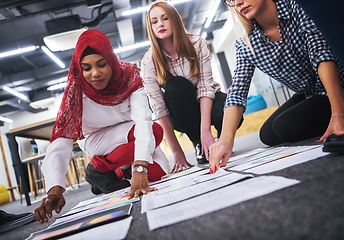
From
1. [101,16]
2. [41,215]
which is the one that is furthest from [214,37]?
[41,215]

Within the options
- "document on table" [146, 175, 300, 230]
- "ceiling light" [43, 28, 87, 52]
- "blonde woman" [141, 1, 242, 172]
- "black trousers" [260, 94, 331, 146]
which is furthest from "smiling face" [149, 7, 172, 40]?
"ceiling light" [43, 28, 87, 52]

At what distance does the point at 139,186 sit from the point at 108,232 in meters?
0.40

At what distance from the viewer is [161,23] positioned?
56.2 inches

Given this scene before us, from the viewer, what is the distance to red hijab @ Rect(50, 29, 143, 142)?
108 cm

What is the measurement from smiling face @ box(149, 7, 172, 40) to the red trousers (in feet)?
1.74

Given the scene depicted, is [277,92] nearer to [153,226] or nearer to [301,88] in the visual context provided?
[301,88]

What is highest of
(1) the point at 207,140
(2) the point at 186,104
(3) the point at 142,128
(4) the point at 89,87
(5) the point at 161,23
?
(5) the point at 161,23

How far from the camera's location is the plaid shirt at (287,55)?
896 mm

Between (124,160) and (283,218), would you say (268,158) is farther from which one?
(124,160)

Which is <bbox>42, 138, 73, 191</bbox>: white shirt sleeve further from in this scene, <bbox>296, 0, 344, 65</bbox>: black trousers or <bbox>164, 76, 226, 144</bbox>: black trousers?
<bbox>296, 0, 344, 65</bbox>: black trousers

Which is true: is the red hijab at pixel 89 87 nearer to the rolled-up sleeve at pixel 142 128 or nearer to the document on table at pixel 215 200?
the rolled-up sleeve at pixel 142 128

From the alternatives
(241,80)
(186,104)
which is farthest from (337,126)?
(186,104)

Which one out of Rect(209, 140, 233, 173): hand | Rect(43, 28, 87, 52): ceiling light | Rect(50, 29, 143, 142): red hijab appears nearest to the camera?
Rect(209, 140, 233, 173): hand

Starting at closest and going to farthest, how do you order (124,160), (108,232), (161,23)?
1. (108,232)
2. (124,160)
3. (161,23)
